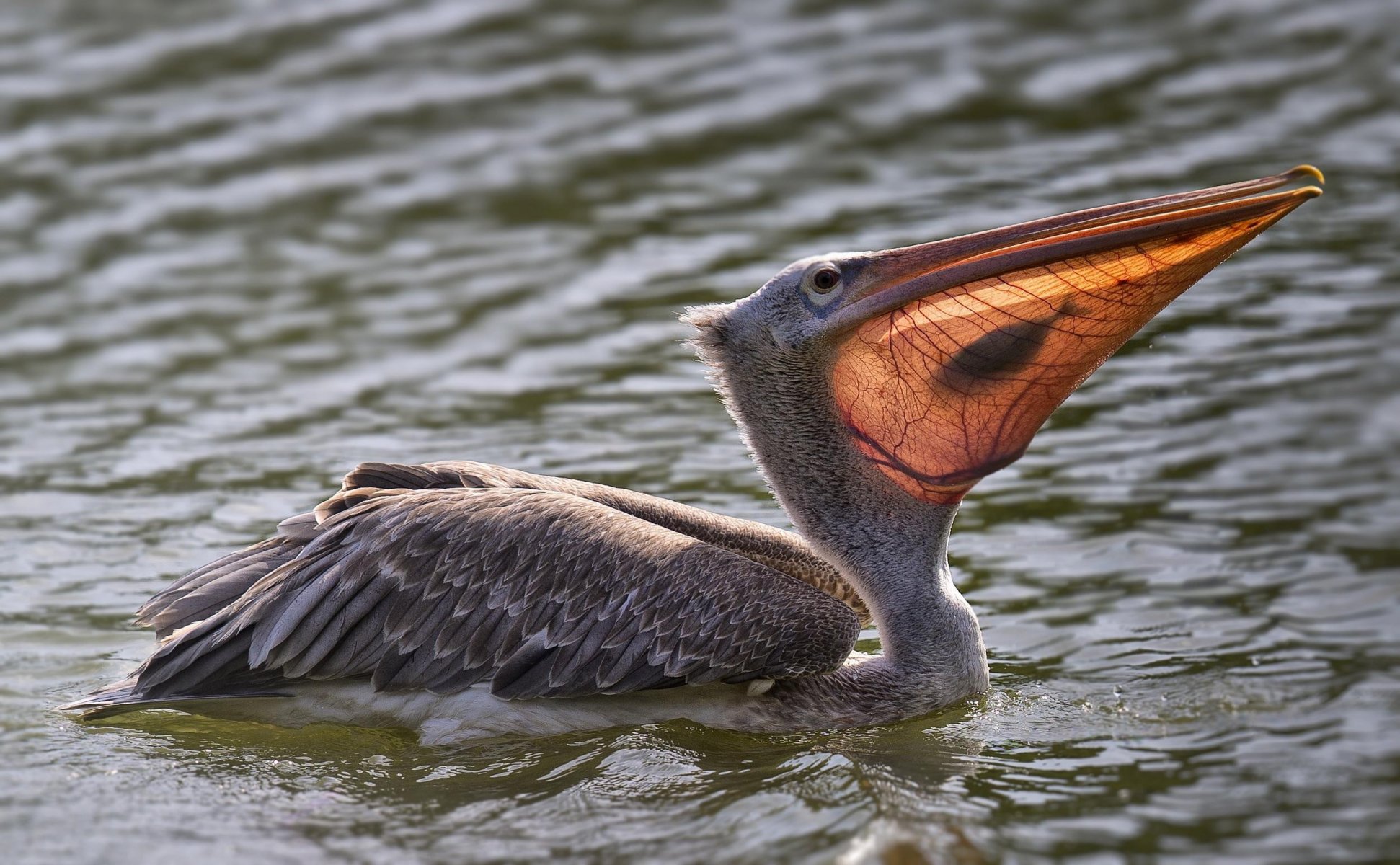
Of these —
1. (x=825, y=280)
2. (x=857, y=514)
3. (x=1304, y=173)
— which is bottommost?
(x=857, y=514)

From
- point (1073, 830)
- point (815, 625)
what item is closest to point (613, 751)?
point (815, 625)

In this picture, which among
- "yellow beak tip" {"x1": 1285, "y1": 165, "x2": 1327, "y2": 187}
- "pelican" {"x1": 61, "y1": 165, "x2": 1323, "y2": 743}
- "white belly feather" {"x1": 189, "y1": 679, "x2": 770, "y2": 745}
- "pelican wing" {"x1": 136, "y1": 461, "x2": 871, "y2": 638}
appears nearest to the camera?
"yellow beak tip" {"x1": 1285, "y1": 165, "x2": 1327, "y2": 187}

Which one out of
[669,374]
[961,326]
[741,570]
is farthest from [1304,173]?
[669,374]

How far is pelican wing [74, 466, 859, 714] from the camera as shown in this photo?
4.84 meters

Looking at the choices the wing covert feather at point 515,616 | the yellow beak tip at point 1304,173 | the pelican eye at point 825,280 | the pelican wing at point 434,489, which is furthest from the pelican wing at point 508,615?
the yellow beak tip at point 1304,173

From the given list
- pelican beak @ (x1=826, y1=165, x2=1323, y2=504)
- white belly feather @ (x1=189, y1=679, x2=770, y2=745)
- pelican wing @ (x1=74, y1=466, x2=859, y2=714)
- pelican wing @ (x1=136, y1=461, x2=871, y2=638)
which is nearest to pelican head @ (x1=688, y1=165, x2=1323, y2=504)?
pelican beak @ (x1=826, y1=165, x2=1323, y2=504)

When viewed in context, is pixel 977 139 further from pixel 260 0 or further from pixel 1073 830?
pixel 1073 830

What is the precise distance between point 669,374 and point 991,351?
3266 millimetres

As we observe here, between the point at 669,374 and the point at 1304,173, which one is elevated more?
the point at 1304,173

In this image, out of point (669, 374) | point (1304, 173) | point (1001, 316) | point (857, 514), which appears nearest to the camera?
point (1304, 173)

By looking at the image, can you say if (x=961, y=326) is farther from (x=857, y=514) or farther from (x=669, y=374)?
(x=669, y=374)

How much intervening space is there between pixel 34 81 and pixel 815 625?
8653mm

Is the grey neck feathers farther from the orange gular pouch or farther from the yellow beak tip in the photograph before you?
the yellow beak tip

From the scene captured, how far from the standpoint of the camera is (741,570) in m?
4.95
